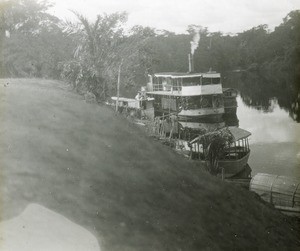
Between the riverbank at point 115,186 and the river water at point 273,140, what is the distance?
35.5ft

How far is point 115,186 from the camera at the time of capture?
782 centimetres

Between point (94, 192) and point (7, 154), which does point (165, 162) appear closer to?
point (94, 192)

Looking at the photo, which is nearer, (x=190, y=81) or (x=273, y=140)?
(x=273, y=140)

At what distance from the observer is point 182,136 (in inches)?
1024

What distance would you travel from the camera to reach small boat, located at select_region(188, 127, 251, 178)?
17.6 meters

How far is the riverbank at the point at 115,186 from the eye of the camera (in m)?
6.61

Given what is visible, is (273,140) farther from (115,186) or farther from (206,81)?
(115,186)

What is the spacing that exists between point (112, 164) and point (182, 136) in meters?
17.6

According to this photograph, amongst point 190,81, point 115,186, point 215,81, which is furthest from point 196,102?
point 115,186

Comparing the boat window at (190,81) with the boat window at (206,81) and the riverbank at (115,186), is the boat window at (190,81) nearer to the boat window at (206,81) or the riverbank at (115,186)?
the boat window at (206,81)

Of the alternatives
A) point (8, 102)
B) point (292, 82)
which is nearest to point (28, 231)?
point (8, 102)

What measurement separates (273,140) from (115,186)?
71.8 feet

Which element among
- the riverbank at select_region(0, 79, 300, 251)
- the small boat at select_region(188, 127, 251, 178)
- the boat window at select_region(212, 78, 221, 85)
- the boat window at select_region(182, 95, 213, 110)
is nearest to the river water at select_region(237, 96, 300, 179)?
the small boat at select_region(188, 127, 251, 178)

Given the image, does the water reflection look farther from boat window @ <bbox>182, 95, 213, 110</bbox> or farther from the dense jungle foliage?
boat window @ <bbox>182, 95, 213, 110</bbox>
